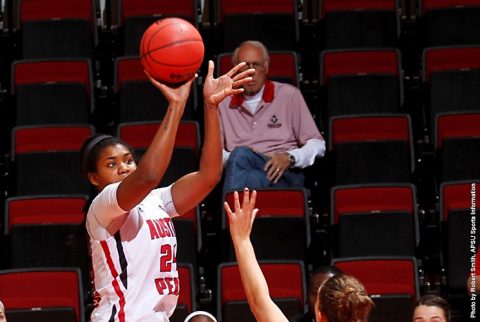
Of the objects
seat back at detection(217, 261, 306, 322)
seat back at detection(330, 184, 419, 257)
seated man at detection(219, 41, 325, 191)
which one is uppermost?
seated man at detection(219, 41, 325, 191)

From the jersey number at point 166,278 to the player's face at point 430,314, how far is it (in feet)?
4.57

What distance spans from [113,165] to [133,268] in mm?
353

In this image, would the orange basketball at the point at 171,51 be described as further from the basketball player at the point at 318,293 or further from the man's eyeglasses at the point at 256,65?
the man's eyeglasses at the point at 256,65

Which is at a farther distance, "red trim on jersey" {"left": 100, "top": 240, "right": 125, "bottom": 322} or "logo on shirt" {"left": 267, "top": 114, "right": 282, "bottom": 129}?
"logo on shirt" {"left": 267, "top": 114, "right": 282, "bottom": 129}

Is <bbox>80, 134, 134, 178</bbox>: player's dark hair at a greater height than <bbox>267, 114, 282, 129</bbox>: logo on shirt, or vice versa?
<bbox>80, 134, 134, 178</bbox>: player's dark hair

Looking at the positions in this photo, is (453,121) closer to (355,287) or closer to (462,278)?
(462,278)

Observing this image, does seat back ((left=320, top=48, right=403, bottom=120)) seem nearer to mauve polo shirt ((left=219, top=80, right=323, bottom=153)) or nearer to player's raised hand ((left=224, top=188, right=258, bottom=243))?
mauve polo shirt ((left=219, top=80, right=323, bottom=153))

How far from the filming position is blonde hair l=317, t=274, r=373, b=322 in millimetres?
2590

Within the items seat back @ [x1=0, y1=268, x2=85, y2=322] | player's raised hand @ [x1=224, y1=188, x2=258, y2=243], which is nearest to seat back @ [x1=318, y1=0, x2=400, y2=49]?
seat back @ [x1=0, y1=268, x2=85, y2=322]

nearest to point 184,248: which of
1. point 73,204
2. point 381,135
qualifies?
point 73,204

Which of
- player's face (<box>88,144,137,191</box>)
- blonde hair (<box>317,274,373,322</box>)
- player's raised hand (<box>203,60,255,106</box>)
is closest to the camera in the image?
blonde hair (<box>317,274,373,322</box>)

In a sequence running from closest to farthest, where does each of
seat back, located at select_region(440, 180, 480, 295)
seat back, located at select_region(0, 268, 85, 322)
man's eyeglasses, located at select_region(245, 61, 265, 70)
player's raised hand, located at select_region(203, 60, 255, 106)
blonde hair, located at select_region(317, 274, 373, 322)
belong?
blonde hair, located at select_region(317, 274, 373, 322) < player's raised hand, located at select_region(203, 60, 255, 106) < seat back, located at select_region(0, 268, 85, 322) < seat back, located at select_region(440, 180, 480, 295) < man's eyeglasses, located at select_region(245, 61, 265, 70)

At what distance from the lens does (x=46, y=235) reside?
596 cm

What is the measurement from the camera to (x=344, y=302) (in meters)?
2.60
